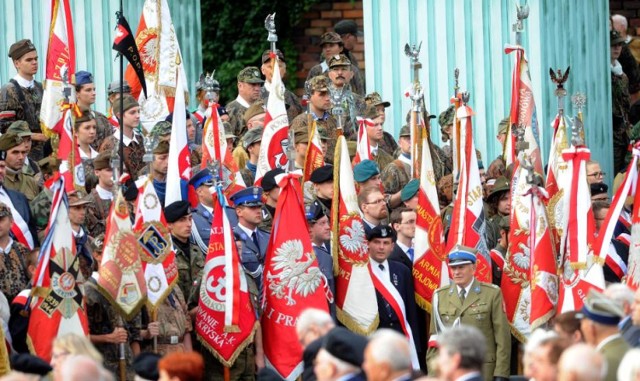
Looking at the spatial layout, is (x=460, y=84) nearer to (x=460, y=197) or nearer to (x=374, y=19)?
(x=374, y=19)

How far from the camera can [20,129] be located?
13336 mm

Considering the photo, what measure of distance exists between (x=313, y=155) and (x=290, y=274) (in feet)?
5.91

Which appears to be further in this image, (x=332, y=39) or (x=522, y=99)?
(x=332, y=39)

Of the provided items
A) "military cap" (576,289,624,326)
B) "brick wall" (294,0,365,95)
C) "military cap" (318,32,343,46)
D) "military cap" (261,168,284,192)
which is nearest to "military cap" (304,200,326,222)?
"military cap" (261,168,284,192)

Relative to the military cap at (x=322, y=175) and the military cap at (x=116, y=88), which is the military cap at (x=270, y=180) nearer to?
the military cap at (x=322, y=175)

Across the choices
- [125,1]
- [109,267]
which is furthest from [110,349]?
[125,1]

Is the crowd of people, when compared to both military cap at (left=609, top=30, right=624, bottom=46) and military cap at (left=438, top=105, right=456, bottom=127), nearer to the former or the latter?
military cap at (left=438, top=105, right=456, bottom=127)

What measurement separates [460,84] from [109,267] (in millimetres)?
6487

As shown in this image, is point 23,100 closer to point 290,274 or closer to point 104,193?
point 104,193

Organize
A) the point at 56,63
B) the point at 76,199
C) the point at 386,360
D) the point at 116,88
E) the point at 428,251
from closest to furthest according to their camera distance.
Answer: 1. the point at 386,360
2. the point at 76,199
3. the point at 428,251
4. the point at 56,63
5. the point at 116,88

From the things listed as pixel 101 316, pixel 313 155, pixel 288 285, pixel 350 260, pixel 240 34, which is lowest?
pixel 101 316

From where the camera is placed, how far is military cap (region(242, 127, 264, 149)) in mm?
14781

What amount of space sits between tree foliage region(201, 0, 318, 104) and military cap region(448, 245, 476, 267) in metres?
9.52

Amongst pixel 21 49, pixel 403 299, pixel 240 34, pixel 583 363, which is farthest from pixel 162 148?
pixel 240 34
